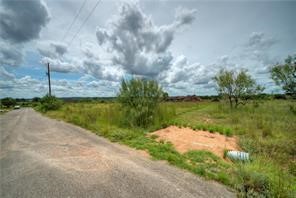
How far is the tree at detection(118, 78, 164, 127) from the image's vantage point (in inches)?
391

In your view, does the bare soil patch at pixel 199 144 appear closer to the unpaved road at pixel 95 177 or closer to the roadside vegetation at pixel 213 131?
the roadside vegetation at pixel 213 131

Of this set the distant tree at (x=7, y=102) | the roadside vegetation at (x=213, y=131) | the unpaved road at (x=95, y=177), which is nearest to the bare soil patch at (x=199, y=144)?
the roadside vegetation at (x=213, y=131)

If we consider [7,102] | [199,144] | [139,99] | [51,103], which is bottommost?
[7,102]

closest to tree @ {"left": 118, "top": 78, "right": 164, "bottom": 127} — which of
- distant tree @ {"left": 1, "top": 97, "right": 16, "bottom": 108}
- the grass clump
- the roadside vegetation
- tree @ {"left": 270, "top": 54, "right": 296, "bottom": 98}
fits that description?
the roadside vegetation

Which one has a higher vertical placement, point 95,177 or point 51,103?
point 51,103

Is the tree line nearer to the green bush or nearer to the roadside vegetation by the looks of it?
the roadside vegetation

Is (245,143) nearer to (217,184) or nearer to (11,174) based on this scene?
(217,184)

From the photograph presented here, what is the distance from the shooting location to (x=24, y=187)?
11.0 ft

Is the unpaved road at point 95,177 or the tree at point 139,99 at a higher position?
the tree at point 139,99

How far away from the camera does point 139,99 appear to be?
1010 centimetres

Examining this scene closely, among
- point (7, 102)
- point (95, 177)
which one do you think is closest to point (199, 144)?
point (95, 177)

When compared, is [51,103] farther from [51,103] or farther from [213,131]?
[213,131]

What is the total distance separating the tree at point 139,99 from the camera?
9.93 m

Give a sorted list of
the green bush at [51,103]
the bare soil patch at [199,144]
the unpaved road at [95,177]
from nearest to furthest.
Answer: the unpaved road at [95,177]
the bare soil patch at [199,144]
the green bush at [51,103]
